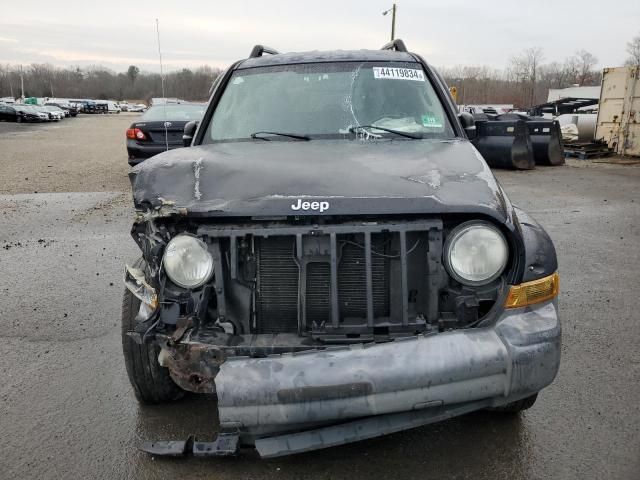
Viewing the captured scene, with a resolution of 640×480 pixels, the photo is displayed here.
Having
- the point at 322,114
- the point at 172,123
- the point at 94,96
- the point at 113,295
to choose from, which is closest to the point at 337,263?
the point at 322,114

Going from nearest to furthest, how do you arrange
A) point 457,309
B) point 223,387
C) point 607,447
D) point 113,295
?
1. point 223,387
2. point 457,309
3. point 607,447
4. point 113,295

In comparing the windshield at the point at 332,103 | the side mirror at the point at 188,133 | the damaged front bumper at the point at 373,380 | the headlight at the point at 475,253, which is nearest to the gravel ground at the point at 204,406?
the damaged front bumper at the point at 373,380

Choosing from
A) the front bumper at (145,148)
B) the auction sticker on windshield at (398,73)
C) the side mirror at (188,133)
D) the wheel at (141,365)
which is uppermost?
the auction sticker on windshield at (398,73)

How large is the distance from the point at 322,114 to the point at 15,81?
132 m

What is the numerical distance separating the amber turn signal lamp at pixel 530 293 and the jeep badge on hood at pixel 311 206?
0.92 metres

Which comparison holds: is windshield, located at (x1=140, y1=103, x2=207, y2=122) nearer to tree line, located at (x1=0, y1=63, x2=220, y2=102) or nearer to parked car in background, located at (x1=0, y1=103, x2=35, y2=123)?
parked car in background, located at (x1=0, y1=103, x2=35, y2=123)

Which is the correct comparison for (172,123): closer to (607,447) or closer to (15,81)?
(607,447)

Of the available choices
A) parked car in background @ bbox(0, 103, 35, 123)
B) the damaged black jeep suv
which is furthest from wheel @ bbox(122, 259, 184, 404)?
parked car in background @ bbox(0, 103, 35, 123)

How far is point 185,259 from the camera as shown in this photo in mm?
2480

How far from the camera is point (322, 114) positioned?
360 centimetres

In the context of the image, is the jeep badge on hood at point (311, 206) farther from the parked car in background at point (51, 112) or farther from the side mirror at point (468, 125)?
the parked car in background at point (51, 112)

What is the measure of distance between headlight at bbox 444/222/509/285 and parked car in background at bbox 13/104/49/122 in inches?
1872

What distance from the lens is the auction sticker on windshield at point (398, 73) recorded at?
150 inches

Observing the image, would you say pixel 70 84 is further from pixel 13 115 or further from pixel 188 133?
pixel 188 133
